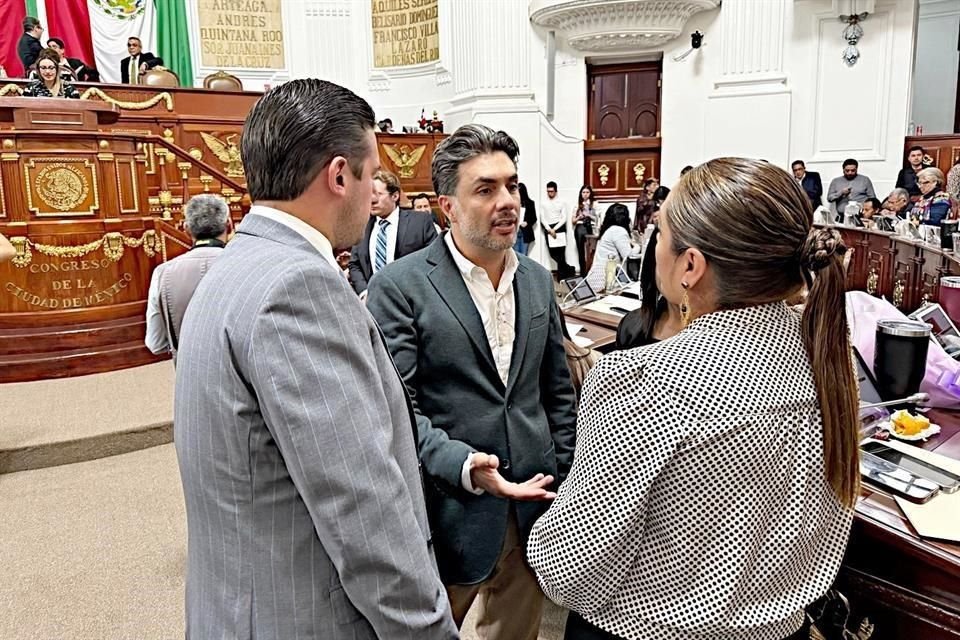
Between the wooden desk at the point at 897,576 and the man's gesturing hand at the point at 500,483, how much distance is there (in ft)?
1.78

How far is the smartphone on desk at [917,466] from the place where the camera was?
4.36 feet

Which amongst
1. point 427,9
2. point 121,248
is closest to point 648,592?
point 121,248

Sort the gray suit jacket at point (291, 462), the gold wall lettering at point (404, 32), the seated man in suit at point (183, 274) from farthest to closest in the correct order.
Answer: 1. the gold wall lettering at point (404, 32)
2. the seated man in suit at point (183, 274)
3. the gray suit jacket at point (291, 462)

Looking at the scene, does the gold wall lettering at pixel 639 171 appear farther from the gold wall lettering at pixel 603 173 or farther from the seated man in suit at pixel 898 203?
the seated man in suit at pixel 898 203

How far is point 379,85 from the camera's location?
11.5 metres

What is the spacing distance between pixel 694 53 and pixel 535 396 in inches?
390

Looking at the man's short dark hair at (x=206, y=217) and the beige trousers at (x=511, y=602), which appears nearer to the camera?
the beige trousers at (x=511, y=602)

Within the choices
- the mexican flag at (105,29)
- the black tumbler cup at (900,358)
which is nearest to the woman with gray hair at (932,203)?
the black tumbler cup at (900,358)

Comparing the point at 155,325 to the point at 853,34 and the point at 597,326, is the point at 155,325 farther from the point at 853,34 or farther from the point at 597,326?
the point at 853,34

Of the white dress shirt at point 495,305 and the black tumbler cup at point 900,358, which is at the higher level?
the white dress shirt at point 495,305

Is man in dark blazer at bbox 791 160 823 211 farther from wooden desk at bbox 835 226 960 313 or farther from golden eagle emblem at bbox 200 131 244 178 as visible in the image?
golden eagle emblem at bbox 200 131 244 178

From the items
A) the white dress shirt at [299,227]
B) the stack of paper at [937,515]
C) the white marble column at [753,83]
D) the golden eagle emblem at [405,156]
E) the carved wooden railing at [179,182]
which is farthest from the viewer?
the white marble column at [753,83]

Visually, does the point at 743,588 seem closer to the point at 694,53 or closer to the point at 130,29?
the point at 694,53

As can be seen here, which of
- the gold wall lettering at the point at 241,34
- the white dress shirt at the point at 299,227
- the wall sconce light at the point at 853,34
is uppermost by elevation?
the gold wall lettering at the point at 241,34
